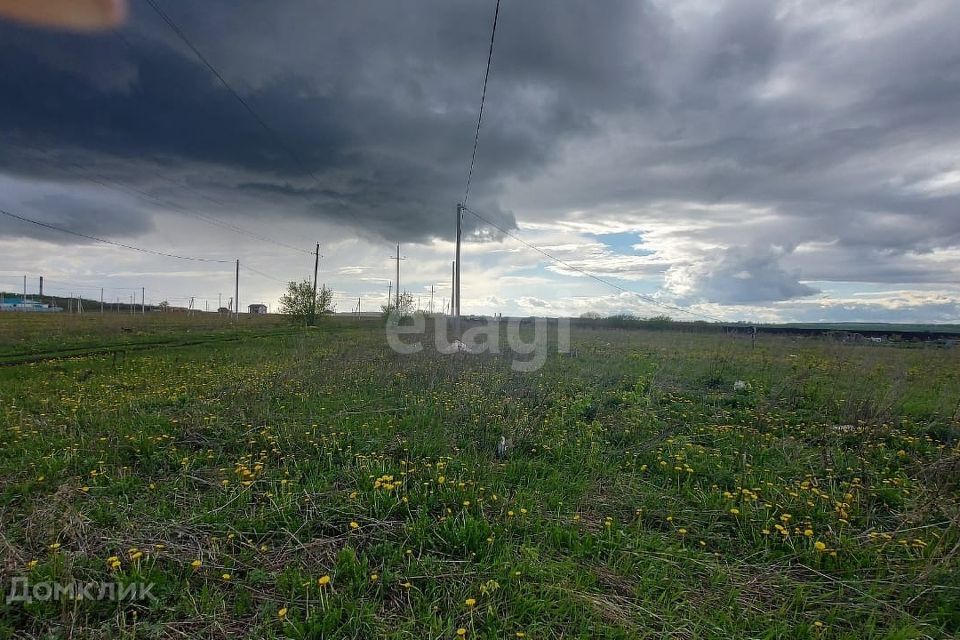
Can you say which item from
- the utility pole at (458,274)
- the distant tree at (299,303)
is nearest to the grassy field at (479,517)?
the utility pole at (458,274)

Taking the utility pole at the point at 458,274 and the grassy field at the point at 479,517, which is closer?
the grassy field at the point at 479,517

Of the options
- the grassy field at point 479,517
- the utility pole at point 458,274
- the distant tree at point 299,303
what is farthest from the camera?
the distant tree at point 299,303

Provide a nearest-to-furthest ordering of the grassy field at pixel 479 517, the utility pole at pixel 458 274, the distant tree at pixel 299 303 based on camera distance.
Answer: the grassy field at pixel 479 517 < the utility pole at pixel 458 274 < the distant tree at pixel 299 303

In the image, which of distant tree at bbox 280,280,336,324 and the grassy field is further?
distant tree at bbox 280,280,336,324

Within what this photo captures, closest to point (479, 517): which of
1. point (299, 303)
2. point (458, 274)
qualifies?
point (458, 274)

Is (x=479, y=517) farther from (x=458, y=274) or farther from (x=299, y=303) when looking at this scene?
(x=299, y=303)

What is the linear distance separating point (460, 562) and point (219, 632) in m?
1.37

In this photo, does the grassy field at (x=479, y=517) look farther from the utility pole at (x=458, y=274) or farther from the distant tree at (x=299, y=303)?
the distant tree at (x=299, y=303)

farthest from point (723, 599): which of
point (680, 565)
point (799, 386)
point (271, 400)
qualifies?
point (799, 386)

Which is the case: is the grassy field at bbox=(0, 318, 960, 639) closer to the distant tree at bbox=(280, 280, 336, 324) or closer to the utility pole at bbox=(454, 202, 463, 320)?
the utility pole at bbox=(454, 202, 463, 320)

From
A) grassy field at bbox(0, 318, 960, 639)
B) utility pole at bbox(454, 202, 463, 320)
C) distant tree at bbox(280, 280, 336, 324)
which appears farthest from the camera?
distant tree at bbox(280, 280, 336, 324)

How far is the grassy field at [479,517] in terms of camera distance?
2598 mm

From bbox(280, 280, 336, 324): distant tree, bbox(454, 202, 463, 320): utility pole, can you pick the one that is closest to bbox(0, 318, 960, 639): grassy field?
bbox(454, 202, 463, 320): utility pole

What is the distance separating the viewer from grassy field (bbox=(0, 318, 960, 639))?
2598mm
